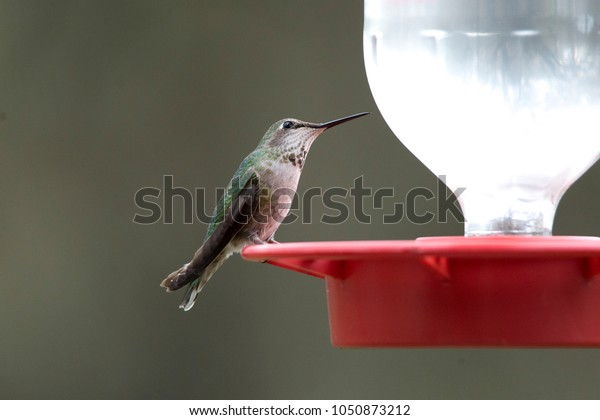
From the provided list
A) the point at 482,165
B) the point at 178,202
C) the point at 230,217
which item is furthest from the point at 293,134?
the point at 178,202

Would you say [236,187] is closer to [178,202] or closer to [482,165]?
[482,165]

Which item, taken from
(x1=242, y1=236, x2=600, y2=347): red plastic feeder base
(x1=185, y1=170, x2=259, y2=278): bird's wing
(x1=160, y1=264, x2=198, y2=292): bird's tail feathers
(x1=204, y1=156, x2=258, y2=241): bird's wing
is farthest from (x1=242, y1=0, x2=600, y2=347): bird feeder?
(x1=204, y1=156, x2=258, y2=241): bird's wing

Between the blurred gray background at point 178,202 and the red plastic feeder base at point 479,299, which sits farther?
the blurred gray background at point 178,202

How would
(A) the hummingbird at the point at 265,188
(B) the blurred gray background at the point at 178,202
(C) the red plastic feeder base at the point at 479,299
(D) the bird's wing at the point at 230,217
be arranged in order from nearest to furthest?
(C) the red plastic feeder base at the point at 479,299
(D) the bird's wing at the point at 230,217
(A) the hummingbird at the point at 265,188
(B) the blurred gray background at the point at 178,202

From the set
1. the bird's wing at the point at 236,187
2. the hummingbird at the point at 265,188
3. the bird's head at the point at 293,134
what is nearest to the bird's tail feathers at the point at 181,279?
the hummingbird at the point at 265,188

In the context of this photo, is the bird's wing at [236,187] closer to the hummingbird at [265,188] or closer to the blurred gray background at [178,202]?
the hummingbird at [265,188]

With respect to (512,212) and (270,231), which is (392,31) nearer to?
(512,212)
